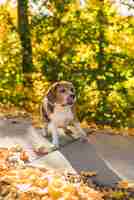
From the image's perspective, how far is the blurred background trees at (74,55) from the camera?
42.7 feet

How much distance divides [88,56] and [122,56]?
3.01ft

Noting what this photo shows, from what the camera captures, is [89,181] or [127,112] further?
[127,112]

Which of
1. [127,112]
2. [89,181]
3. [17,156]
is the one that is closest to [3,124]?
[17,156]

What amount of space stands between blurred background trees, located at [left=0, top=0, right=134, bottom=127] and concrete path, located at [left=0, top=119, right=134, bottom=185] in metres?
4.30

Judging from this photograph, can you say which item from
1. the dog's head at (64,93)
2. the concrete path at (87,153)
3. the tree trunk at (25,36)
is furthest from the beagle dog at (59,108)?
the tree trunk at (25,36)

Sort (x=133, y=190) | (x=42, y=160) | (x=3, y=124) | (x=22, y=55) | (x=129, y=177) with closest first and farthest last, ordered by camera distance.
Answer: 1. (x=133, y=190)
2. (x=129, y=177)
3. (x=42, y=160)
4. (x=3, y=124)
5. (x=22, y=55)

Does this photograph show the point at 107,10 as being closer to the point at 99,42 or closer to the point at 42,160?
the point at 99,42

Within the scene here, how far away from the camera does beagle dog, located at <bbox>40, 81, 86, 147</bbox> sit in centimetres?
736

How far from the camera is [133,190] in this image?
5.93 m

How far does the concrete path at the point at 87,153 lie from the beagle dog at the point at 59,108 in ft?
0.80

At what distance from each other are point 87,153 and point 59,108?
802 millimetres

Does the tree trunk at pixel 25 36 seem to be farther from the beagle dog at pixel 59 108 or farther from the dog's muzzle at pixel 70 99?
the dog's muzzle at pixel 70 99

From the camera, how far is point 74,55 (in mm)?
13867

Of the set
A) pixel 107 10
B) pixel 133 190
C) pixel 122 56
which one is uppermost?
pixel 107 10
